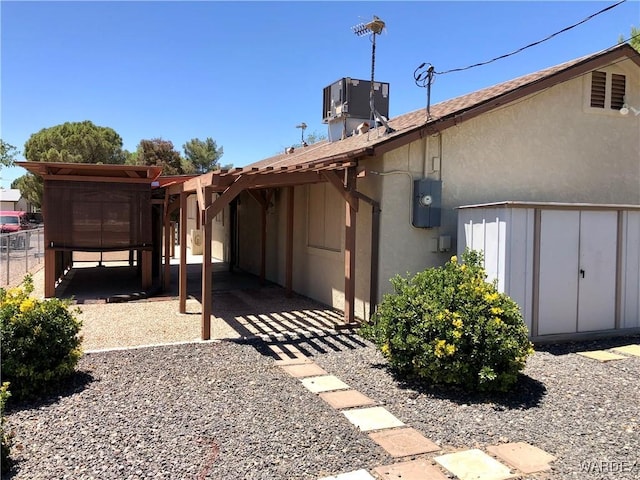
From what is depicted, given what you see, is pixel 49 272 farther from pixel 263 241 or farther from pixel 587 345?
pixel 587 345

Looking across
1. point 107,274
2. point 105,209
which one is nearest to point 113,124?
point 107,274

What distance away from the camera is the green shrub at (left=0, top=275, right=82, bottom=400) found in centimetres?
502

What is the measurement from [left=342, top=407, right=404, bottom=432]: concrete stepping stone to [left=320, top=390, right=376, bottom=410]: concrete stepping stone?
0.45 ft

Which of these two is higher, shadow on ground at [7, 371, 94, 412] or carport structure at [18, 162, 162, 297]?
carport structure at [18, 162, 162, 297]

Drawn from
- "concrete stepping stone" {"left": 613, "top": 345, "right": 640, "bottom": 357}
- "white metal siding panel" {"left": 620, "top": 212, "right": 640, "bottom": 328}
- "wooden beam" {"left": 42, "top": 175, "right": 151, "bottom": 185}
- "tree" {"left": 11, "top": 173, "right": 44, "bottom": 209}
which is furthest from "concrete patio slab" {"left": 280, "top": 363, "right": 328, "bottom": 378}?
"tree" {"left": 11, "top": 173, "right": 44, "bottom": 209}

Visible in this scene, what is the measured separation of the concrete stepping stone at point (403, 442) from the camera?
4.06 m

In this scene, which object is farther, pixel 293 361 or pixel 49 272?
pixel 49 272

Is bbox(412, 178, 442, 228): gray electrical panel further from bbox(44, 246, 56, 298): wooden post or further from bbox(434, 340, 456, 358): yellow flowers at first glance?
bbox(44, 246, 56, 298): wooden post

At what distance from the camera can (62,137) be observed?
125ft

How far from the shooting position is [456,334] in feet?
17.4

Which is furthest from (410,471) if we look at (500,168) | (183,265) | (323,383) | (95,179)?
(95,179)

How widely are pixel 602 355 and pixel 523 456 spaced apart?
390cm

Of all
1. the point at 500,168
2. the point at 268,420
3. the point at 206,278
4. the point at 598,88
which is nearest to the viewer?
the point at 268,420

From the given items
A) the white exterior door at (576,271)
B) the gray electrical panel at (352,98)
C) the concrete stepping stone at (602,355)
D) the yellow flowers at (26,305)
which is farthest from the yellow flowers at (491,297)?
the gray electrical panel at (352,98)
